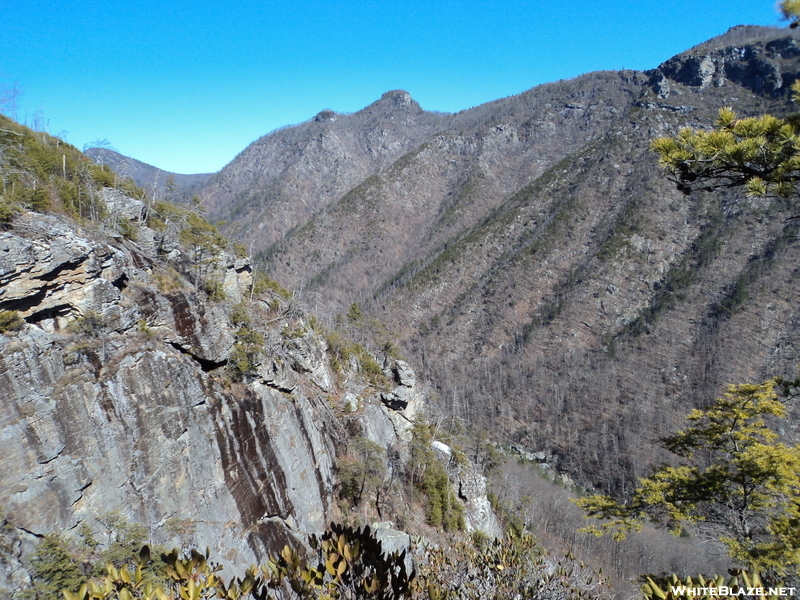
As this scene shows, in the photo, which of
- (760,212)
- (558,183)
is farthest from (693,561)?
(558,183)

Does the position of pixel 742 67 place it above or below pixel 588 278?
above

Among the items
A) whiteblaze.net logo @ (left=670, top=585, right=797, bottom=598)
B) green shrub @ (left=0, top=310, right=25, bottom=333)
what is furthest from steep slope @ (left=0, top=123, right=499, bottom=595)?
whiteblaze.net logo @ (left=670, top=585, right=797, bottom=598)

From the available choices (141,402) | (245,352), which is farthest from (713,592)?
(245,352)

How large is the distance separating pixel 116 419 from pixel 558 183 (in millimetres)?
118791

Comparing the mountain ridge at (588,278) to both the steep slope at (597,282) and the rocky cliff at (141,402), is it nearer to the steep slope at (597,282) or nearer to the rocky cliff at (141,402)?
the steep slope at (597,282)

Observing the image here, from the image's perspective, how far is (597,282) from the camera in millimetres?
84875

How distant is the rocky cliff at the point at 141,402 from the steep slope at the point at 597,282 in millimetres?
38230

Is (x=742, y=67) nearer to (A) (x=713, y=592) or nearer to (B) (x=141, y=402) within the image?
(A) (x=713, y=592)

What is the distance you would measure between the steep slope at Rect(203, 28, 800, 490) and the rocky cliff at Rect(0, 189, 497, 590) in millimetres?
38230

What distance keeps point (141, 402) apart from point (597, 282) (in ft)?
280

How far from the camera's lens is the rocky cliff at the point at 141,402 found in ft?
40.1

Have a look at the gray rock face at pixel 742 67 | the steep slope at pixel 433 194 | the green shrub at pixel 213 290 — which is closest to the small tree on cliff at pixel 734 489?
the green shrub at pixel 213 290

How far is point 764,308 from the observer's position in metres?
66.6

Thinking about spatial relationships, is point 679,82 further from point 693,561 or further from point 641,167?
point 693,561
